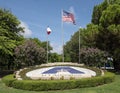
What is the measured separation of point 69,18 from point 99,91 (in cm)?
1328

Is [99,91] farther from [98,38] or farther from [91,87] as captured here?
[98,38]

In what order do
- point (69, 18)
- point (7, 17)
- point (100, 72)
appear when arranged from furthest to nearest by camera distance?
point (7, 17), point (69, 18), point (100, 72)

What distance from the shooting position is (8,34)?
33.2m

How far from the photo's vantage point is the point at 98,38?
32.9 meters

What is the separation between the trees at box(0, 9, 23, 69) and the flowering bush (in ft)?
28.2

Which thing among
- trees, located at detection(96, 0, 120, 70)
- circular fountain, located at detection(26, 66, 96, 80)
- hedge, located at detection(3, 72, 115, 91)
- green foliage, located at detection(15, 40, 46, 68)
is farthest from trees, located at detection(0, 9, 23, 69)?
hedge, located at detection(3, 72, 115, 91)

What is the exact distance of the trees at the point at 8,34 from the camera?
3098 centimetres

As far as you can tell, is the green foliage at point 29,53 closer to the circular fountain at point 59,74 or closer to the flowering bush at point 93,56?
the circular fountain at point 59,74

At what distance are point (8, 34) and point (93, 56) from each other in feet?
35.9

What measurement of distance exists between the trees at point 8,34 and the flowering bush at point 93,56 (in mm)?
8603

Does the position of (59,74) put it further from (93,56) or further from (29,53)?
(93,56)

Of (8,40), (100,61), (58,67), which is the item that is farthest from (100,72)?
(8,40)

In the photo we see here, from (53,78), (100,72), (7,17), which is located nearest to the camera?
(53,78)

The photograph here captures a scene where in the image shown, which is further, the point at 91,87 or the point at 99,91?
the point at 91,87
